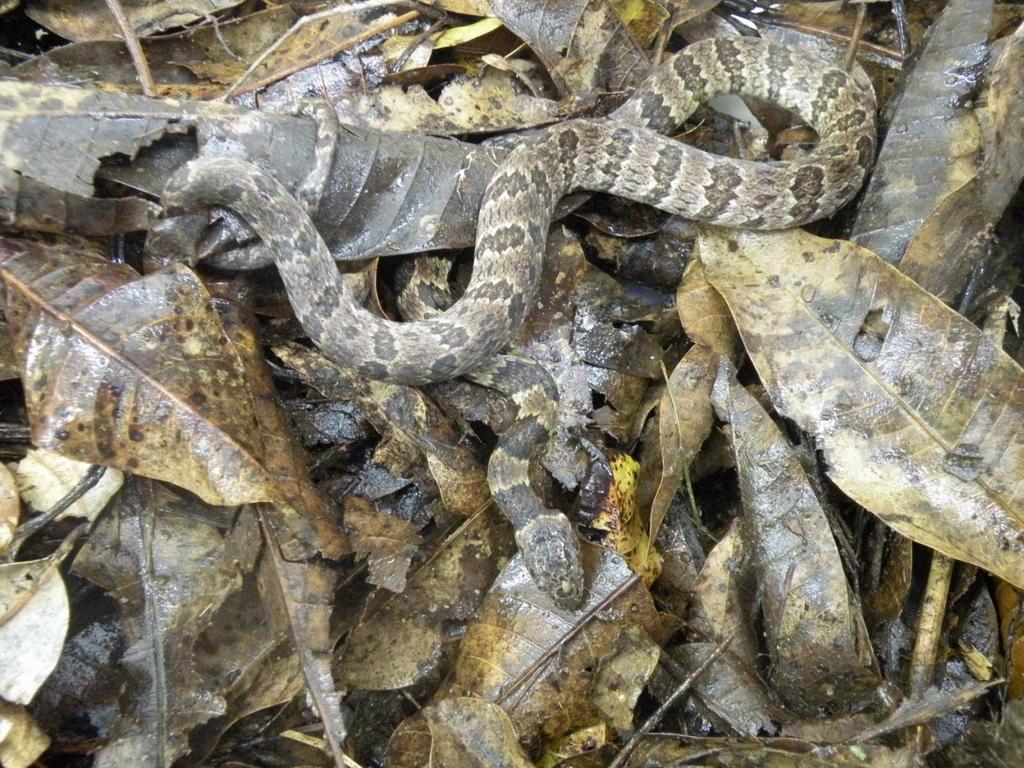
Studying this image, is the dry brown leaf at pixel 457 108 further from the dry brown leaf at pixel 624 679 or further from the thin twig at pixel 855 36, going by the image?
the dry brown leaf at pixel 624 679

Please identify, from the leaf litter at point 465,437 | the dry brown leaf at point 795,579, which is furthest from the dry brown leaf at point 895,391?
the dry brown leaf at point 795,579

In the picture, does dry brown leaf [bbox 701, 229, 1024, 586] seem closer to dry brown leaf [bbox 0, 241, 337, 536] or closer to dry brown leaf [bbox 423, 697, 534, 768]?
dry brown leaf [bbox 423, 697, 534, 768]

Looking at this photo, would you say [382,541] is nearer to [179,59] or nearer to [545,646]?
[545,646]

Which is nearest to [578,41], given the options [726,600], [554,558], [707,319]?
[707,319]

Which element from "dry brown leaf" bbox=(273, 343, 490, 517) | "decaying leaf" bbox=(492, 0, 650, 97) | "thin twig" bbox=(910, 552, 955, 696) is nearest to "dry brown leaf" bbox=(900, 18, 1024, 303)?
"thin twig" bbox=(910, 552, 955, 696)

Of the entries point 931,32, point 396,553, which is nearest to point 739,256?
point 931,32

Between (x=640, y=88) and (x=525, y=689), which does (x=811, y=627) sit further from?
(x=640, y=88)
